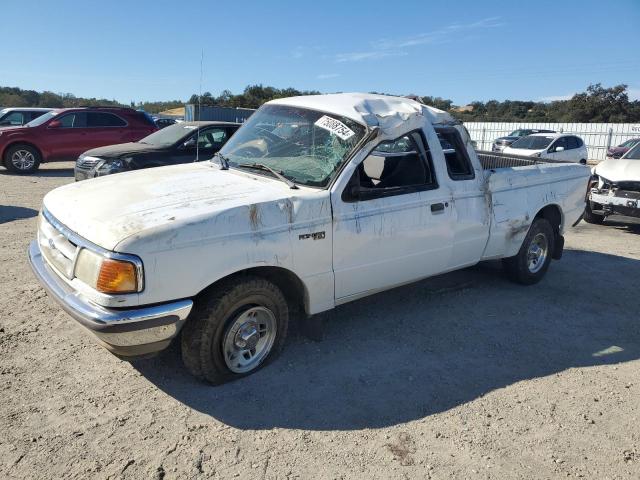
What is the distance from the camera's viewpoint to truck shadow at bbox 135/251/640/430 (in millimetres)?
3365

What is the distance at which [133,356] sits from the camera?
3111 millimetres

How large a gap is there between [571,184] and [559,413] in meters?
A: 3.47

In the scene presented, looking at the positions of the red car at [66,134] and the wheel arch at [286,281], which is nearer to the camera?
the wheel arch at [286,281]

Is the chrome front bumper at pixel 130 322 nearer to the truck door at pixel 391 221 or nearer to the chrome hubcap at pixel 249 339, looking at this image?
the chrome hubcap at pixel 249 339

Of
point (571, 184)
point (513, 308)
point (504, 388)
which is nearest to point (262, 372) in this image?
point (504, 388)

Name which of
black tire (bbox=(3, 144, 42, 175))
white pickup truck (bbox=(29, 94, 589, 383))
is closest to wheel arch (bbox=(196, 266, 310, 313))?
white pickup truck (bbox=(29, 94, 589, 383))

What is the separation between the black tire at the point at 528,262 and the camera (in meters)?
5.67

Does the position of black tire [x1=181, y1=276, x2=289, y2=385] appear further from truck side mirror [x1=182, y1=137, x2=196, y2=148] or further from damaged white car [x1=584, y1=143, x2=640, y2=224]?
damaged white car [x1=584, y1=143, x2=640, y2=224]

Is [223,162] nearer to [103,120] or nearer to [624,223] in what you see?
[624,223]

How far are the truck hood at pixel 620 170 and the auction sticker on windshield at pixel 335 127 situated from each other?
6856 mm

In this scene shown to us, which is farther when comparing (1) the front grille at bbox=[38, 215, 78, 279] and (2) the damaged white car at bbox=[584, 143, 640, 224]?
(2) the damaged white car at bbox=[584, 143, 640, 224]

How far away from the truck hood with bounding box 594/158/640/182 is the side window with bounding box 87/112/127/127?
1219 cm

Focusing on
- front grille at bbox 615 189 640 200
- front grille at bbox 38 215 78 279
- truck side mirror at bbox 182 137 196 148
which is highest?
truck side mirror at bbox 182 137 196 148

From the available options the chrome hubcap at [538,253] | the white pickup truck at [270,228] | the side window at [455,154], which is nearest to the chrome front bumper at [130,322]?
the white pickup truck at [270,228]
